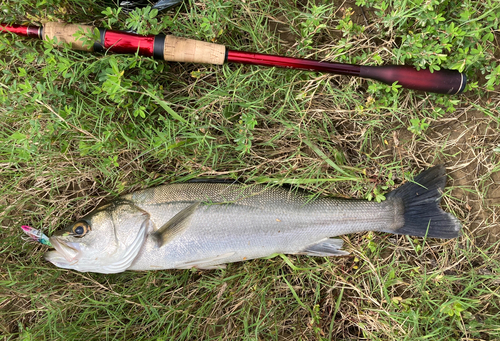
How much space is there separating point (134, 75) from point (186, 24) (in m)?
0.57

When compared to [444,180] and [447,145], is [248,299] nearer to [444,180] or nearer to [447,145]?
[444,180]

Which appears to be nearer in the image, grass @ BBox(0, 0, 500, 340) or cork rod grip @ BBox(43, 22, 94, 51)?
cork rod grip @ BBox(43, 22, 94, 51)

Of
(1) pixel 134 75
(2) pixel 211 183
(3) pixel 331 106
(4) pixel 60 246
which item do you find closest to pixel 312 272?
(2) pixel 211 183

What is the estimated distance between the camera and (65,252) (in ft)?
7.68

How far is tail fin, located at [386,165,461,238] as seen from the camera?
241cm

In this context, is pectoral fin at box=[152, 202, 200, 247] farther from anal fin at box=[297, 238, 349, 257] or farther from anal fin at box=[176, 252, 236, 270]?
anal fin at box=[297, 238, 349, 257]

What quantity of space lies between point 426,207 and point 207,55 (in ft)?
6.43

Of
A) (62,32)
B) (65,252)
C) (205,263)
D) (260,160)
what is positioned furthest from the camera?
(260,160)

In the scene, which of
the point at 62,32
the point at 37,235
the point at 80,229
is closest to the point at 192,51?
the point at 62,32

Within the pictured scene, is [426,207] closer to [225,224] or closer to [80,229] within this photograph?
[225,224]

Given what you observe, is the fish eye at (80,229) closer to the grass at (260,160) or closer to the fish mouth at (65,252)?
the fish mouth at (65,252)

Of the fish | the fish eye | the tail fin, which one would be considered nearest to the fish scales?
the fish

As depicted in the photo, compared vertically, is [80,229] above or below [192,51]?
below

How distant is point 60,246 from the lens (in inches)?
92.3
